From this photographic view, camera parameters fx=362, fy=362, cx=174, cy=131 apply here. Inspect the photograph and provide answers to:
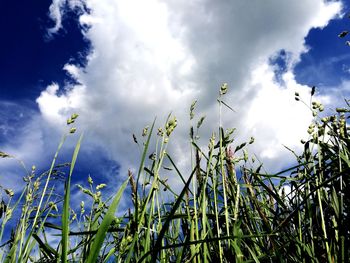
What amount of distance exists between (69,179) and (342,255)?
1209mm

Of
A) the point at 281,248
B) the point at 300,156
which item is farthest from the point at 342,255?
the point at 300,156

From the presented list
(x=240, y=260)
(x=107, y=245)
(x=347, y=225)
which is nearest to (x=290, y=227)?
(x=347, y=225)

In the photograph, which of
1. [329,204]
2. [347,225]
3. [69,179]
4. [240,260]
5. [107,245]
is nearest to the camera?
[69,179]

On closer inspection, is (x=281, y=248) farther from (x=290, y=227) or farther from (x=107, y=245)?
(x=107, y=245)

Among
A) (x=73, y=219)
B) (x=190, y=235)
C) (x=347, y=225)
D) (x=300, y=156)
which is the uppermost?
(x=300, y=156)

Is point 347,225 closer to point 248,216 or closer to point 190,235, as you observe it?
point 248,216

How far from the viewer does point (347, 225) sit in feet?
5.67

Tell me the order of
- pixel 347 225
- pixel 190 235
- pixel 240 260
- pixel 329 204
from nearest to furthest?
pixel 240 260 → pixel 190 235 → pixel 347 225 → pixel 329 204

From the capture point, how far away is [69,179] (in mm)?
1188

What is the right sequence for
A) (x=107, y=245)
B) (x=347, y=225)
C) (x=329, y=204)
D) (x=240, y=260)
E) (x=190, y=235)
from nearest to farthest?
1. (x=240, y=260)
2. (x=190, y=235)
3. (x=347, y=225)
4. (x=329, y=204)
5. (x=107, y=245)

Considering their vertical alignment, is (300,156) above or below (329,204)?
above

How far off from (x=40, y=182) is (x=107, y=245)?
0.66m

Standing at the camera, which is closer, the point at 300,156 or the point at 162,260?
the point at 162,260

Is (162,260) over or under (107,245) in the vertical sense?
under
